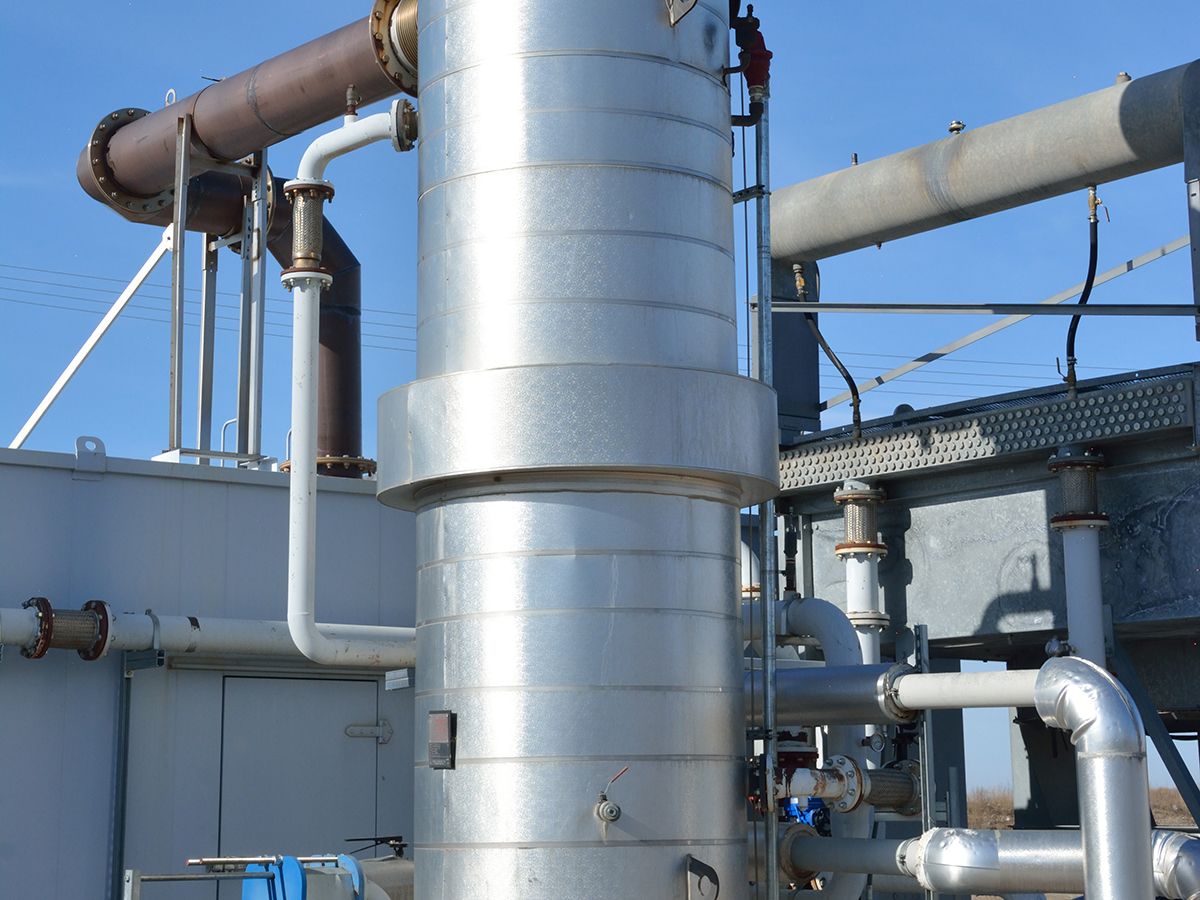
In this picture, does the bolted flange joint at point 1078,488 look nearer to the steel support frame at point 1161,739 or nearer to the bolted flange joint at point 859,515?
the steel support frame at point 1161,739

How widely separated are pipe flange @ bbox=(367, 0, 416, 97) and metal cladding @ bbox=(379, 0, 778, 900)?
1.48m

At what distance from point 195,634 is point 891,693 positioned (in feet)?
16.7

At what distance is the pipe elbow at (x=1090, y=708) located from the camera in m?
7.79

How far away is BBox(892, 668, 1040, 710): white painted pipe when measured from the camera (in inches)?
340

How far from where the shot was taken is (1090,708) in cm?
792

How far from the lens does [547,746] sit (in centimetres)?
830

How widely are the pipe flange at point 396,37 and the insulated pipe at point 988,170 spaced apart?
5106 mm

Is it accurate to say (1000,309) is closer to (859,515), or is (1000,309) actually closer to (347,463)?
(859,515)

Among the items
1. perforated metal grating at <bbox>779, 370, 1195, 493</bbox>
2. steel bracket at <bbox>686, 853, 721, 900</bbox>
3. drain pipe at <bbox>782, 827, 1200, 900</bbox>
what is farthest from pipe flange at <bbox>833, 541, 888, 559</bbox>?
steel bracket at <bbox>686, 853, 721, 900</bbox>

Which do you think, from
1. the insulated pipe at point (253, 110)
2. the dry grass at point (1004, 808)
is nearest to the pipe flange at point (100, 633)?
the insulated pipe at point (253, 110)

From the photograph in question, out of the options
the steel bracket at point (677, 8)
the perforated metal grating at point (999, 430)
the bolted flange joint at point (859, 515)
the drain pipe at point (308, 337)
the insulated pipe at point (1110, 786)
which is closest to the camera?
the insulated pipe at point (1110, 786)

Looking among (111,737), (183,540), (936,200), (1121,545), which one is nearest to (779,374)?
(936,200)

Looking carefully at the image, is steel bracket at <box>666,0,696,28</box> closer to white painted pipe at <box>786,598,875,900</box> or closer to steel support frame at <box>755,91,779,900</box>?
steel support frame at <box>755,91,779,900</box>

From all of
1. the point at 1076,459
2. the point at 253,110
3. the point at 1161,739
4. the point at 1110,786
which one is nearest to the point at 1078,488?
the point at 1076,459
